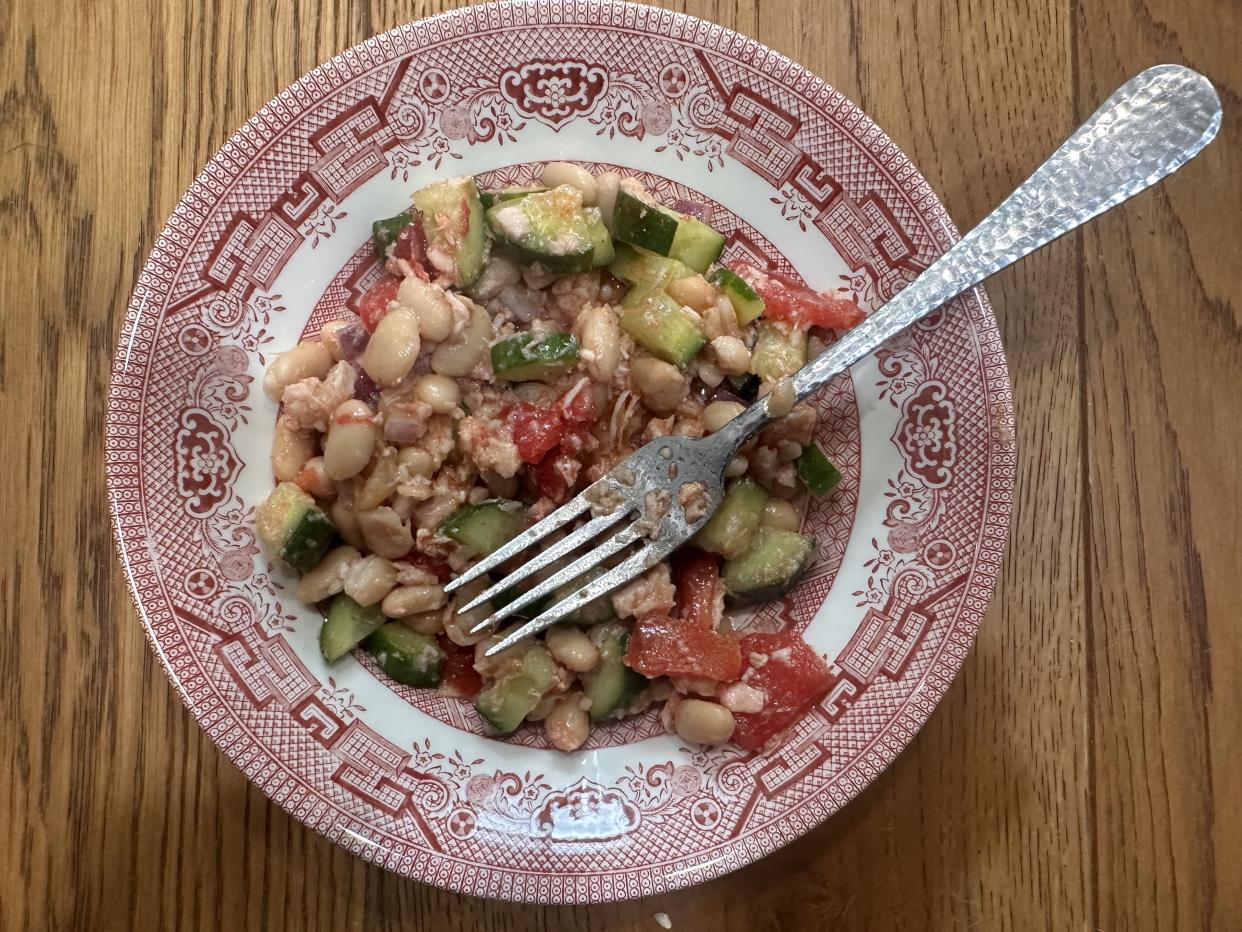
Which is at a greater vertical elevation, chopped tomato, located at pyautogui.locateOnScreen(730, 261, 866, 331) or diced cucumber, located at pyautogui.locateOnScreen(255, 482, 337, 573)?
chopped tomato, located at pyautogui.locateOnScreen(730, 261, 866, 331)

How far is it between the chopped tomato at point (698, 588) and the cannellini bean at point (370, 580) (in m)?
0.78

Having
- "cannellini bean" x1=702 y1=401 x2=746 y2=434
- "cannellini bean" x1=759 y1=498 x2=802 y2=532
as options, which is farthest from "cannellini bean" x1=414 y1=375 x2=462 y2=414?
"cannellini bean" x1=759 y1=498 x2=802 y2=532

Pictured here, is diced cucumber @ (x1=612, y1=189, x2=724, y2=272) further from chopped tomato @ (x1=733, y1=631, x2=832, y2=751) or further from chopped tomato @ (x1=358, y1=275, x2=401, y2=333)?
chopped tomato @ (x1=733, y1=631, x2=832, y2=751)

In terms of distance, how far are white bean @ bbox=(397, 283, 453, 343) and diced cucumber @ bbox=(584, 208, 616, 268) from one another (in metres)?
0.42

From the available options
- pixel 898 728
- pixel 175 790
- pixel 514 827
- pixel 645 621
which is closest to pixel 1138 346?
pixel 898 728

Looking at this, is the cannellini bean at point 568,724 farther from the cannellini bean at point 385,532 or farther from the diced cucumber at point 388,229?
the diced cucumber at point 388,229

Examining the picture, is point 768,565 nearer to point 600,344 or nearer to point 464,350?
point 600,344

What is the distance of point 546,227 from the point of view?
2.09 metres

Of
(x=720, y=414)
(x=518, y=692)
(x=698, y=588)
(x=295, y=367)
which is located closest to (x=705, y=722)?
(x=698, y=588)

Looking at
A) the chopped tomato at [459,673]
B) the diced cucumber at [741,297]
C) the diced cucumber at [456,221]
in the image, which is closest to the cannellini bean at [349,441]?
the diced cucumber at [456,221]

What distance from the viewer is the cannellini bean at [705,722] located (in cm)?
212

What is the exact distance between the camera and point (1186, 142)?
2.05m

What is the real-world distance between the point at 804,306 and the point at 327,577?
1.47 m

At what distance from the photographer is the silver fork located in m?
2.05
